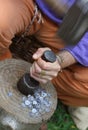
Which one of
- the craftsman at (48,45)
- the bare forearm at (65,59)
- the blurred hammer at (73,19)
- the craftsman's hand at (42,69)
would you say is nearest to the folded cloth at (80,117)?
the craftsman at (48,45)

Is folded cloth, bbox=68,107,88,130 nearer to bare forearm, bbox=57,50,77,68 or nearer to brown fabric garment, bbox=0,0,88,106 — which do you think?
brown fabric garment, bbox=0,0,88,106

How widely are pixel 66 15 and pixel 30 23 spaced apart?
743 mm

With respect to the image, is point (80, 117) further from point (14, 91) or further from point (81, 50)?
point (14, 91)

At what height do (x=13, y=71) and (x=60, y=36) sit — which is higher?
(x=60, y=36)

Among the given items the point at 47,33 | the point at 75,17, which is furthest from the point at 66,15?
the point at 47,33

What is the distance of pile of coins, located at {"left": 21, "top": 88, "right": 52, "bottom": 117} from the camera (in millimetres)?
2178

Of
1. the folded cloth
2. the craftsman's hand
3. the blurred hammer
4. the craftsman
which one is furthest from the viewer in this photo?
the folded cloth

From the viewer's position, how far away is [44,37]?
2.47 meters

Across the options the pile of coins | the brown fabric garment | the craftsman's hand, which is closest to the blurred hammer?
the craftsman's hand

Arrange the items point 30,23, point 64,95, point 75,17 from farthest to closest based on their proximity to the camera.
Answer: point 64,95 < point 30,23 < point 75,17

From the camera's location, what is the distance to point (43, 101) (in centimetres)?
224

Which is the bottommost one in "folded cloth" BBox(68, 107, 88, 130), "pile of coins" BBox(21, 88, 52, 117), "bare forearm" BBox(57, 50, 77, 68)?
"folded cloth" BBox(68, 107, 88, 130)

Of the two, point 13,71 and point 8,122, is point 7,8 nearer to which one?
point 13,71

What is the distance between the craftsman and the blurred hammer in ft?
1.09
